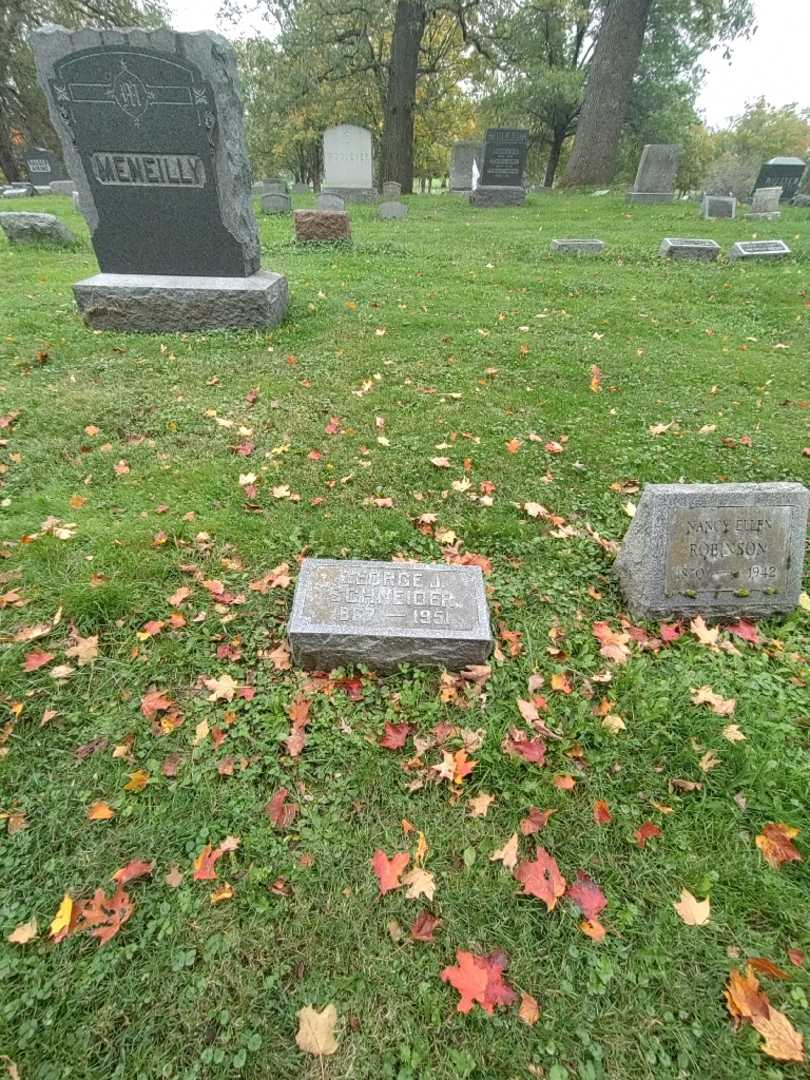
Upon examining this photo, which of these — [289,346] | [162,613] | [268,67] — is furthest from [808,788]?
[268,67]

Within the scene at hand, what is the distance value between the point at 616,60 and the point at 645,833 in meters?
22.7

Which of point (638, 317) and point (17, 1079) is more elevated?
point (638, 317)

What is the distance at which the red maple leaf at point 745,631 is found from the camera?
10.3ft

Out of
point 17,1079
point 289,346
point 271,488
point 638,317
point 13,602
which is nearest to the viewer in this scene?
point 17,1079

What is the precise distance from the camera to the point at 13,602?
3160 mm

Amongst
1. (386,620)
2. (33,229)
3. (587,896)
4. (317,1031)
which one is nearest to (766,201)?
(33,229)

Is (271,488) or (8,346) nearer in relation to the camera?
(271,488)

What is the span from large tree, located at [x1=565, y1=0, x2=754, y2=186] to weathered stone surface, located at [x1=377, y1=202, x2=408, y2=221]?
26.5 ft

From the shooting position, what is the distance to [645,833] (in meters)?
2.29

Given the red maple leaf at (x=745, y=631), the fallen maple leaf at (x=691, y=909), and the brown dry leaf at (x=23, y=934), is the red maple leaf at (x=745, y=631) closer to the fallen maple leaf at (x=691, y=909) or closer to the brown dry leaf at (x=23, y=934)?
the fallen maple leaf at (x=691, y=909)

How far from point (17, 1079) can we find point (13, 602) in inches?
87.1

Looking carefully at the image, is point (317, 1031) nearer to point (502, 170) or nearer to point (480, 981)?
point (480, 981)

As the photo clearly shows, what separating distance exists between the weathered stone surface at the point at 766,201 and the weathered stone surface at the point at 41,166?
2963 cm

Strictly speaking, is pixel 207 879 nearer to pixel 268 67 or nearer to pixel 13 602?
pixel 13 602
